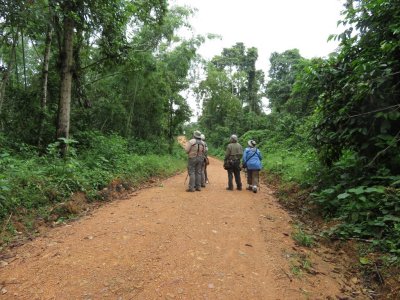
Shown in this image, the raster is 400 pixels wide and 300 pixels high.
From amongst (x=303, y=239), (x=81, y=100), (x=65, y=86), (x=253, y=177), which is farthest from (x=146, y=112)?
(x=303, y=239)

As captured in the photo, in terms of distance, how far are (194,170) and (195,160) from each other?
312mm

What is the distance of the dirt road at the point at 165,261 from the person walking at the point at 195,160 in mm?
2712

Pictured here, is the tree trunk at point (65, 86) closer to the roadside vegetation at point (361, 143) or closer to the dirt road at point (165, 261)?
the dirt road at point (165, 261)

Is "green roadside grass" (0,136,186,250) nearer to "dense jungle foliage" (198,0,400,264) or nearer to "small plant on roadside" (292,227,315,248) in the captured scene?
"small plant on roadside" (292,227,315,248)

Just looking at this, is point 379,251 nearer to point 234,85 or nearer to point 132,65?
point 132,65

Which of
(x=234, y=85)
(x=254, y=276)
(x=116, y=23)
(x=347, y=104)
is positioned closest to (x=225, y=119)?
(x=234, y=85)

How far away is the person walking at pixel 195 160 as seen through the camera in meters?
8.77

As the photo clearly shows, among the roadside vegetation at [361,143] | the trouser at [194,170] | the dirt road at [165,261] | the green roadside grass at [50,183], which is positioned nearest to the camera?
the dirt road at [165,261]

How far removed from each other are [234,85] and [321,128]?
28.0m

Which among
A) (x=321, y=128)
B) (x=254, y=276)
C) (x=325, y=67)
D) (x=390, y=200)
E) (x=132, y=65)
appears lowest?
(x=254, y=276)

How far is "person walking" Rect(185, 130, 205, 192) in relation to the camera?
28.8 ft

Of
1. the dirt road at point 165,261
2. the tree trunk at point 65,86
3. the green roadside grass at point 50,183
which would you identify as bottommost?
the dirt road at point 165,261

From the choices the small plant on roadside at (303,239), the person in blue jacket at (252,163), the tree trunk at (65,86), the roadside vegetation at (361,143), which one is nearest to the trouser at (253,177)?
the person in blue jacket at (252,163)

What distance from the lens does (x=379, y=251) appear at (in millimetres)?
4172
